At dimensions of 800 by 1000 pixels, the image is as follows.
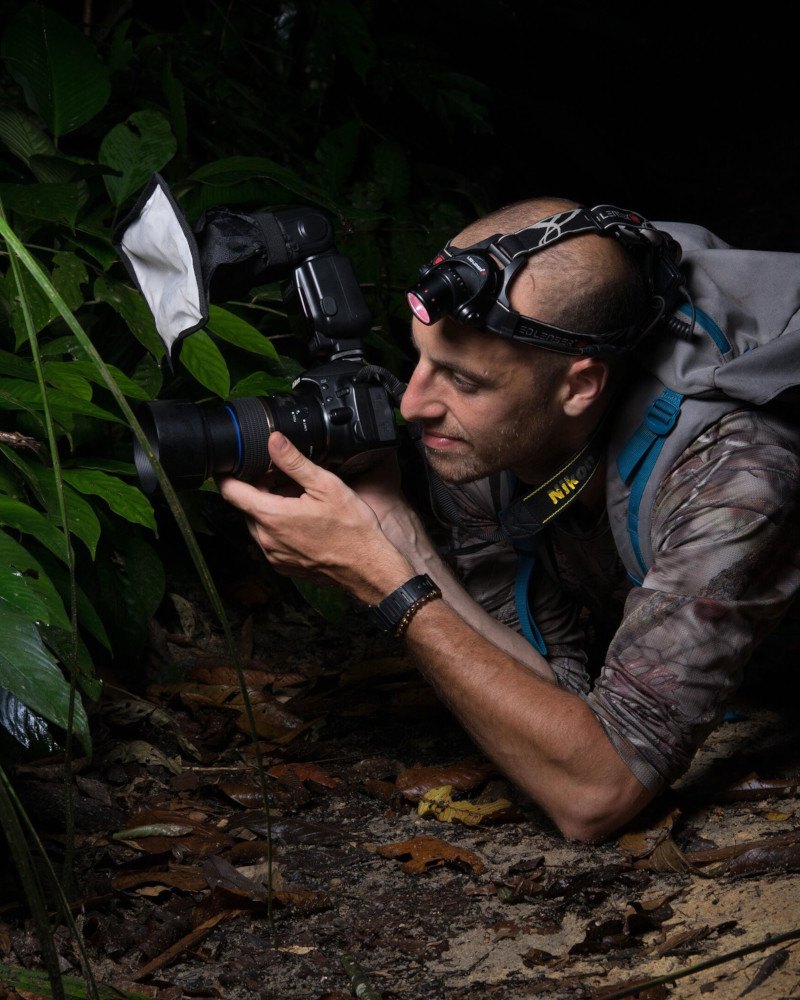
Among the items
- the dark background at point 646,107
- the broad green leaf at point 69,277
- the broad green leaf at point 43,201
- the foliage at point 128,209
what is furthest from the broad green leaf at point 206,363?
the dark background at point 646,107

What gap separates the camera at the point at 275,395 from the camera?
1.89 m

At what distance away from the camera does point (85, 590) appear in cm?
247

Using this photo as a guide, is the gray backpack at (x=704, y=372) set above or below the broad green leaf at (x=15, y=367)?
below

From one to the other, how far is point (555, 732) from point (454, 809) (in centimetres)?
41

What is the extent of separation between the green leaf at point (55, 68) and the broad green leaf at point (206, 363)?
71 centimetres

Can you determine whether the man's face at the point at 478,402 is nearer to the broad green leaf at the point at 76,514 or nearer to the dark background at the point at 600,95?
the broad green leaf at the point at 76,514

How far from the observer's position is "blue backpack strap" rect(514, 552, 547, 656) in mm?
2512

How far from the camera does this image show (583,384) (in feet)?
6.77

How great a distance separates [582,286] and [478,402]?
27 centimetres

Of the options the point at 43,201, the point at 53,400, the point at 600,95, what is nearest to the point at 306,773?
the point at 53,400

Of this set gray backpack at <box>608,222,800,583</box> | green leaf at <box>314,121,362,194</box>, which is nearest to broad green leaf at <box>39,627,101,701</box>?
gray backpack at <box>608,222,800,583</box>

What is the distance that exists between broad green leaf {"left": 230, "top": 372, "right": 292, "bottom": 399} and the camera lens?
0.63 meters

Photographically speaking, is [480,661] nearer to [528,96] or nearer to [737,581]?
[737,581]

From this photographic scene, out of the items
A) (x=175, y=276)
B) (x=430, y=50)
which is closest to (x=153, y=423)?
(x=175, y=276)
